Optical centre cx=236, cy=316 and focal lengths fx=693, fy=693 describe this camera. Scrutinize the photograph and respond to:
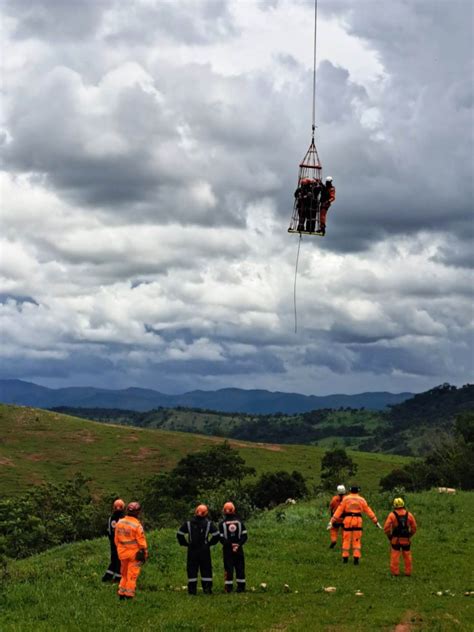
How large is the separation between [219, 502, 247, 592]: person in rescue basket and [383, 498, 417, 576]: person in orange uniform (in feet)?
17.1

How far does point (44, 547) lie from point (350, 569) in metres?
45.2

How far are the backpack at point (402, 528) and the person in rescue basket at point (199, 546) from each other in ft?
21.1

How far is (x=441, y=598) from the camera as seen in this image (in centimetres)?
2041

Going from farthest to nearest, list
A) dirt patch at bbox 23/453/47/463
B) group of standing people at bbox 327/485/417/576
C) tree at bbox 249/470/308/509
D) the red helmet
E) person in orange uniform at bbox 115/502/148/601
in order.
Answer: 1. dirt patch at bbox 23/453/47/463
2. tree at bbox 249/470/308/509
3. group of standing people at bbox 327/485/417/576
4. the red helmet
5. person in orange uniform at bbox 115/502/148/601

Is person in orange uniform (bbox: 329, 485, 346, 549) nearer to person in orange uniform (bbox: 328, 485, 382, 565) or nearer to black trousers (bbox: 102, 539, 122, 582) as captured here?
person in orange uniform (bbox: 328, 485, 382, 565)

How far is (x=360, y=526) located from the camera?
84.4 feet

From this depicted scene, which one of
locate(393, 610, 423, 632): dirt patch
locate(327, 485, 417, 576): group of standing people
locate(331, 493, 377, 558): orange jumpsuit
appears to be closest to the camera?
locate(393, 610, 423, 632): dirt patch

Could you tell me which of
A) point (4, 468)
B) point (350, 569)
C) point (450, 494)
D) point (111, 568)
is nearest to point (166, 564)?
point (111, 568)

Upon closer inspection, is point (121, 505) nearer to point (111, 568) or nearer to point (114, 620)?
point (111, 568)

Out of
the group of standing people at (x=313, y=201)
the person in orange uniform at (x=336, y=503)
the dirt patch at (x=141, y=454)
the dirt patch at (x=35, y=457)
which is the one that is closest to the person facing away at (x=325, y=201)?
the group of standing people at (x=313, y=201)

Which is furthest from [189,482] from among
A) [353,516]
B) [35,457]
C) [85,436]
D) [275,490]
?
[85,436]

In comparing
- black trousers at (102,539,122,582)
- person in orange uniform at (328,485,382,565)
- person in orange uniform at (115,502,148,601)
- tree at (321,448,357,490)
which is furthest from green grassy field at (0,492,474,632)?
tree at (321,448,357,490)

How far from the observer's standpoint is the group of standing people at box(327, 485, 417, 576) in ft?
77.1

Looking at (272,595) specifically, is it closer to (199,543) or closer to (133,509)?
(199,543)
